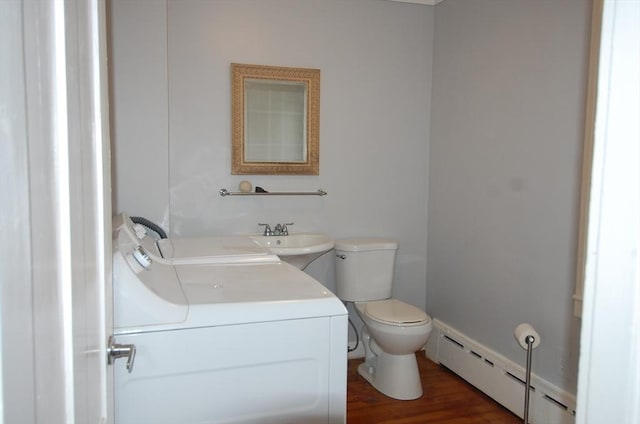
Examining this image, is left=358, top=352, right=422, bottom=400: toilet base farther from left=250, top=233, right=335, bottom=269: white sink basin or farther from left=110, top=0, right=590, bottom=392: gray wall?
left=250, top=233, right=335, bottom=269: white sink basin

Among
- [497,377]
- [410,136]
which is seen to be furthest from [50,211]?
[410,136]

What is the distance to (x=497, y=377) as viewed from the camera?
2658 millimetres

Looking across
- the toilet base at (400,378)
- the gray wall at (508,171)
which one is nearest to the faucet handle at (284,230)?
the toilet base at (400,378)

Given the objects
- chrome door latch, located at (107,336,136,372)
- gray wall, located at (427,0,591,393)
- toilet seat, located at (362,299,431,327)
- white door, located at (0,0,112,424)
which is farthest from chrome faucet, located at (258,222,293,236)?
white door, located at (0,0,112,424)

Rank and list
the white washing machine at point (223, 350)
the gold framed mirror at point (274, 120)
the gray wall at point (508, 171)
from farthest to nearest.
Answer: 1. the gold framed mirror at point (274, 120)
2. the gray wall at point (508, 171)
3. the white washing machine at point (223, 350)

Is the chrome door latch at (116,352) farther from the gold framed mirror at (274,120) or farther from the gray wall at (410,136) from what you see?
the gold framed mirror at (274,120)

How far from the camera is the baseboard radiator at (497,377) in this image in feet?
7.47

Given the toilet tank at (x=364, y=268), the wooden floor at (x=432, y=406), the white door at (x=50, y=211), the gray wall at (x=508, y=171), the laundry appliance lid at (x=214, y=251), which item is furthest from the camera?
the toilet tank at (x=364, y=268)

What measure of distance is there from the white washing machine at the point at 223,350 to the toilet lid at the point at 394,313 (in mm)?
1121

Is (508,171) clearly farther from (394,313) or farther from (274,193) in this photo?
(274,193)

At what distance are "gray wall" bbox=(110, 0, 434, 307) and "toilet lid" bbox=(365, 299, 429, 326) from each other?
38cm

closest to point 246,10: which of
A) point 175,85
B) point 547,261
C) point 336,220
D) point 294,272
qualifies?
point 175,85

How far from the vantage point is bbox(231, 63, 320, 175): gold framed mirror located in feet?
9.52

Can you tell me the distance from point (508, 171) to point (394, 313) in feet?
3.24
